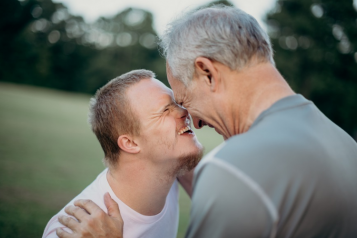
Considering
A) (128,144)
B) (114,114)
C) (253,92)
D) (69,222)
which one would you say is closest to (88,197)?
(69,222)

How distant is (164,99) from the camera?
3160 millimetres

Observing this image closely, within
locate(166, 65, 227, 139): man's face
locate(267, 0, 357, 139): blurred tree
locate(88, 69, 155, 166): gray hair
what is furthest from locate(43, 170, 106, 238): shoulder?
locate(267, 0, 357, 139): blurred tree

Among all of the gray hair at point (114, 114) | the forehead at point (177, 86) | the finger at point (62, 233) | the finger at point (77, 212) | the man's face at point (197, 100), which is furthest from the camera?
the gray hair at point (114, 114)

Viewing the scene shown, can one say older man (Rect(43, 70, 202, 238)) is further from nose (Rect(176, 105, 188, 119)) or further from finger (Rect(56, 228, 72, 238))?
finger (Rect(56, 228, 72, 238))

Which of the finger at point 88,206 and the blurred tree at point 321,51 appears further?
the blurred tree at point 321,51

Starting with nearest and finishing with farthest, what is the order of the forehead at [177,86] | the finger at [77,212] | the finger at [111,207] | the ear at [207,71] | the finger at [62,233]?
the ear at [207,71]
the forehead at [177,86]
the finger at [62,233]
the finger at [77,212]
the finger at [111,207]

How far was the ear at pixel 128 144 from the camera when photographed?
3098 mm

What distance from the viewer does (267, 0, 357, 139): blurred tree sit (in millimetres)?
38500

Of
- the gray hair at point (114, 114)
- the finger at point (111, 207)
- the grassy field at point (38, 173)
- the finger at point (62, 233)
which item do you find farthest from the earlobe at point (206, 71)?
the grassy field at point (38, 173)

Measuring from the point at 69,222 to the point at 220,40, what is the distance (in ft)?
5.83

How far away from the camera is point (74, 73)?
5525 centimetres

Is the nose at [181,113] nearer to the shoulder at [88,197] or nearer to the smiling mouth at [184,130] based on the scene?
the smiling mouth at [184,130]

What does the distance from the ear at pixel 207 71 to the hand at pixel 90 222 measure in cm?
135

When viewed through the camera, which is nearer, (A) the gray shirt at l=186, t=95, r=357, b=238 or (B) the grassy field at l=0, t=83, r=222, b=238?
(A) the gray shirt at l=186, t=95, r=357, b=238
